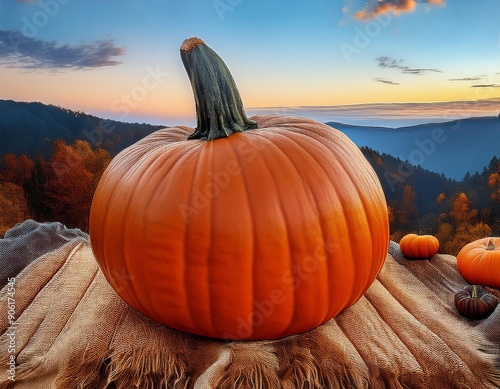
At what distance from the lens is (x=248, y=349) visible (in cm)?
125

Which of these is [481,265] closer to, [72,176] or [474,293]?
[474,293]

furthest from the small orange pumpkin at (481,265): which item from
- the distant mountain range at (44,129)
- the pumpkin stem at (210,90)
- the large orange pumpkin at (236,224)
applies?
the distant mountain range at (44,129)

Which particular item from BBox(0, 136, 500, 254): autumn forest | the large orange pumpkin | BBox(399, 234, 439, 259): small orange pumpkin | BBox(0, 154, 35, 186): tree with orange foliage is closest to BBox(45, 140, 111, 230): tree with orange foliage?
BBox(0, 136, 500, 254): autumn forest

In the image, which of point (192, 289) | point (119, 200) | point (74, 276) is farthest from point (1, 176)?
point (192, 289)

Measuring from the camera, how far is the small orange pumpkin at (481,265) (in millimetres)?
1756

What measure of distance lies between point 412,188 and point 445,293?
3.00 feet

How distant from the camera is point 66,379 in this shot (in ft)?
4.00

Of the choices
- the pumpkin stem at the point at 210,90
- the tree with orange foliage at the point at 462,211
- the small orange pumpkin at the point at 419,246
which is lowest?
the tree with orange foliage at the point at 462,211

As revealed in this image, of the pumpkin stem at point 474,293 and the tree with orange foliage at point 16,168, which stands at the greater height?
the tree with orange foliage at point 16,168

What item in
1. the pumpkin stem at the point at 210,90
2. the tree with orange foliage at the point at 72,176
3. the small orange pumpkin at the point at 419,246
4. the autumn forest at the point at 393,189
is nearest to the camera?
the pumpkin stem at the point at 210,90

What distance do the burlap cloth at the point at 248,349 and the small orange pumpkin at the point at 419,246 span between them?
0.29 m

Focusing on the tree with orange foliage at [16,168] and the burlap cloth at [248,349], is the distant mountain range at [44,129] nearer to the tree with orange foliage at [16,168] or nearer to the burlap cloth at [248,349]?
the tree with orange foliage at [16,168]

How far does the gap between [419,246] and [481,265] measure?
22 centimetres

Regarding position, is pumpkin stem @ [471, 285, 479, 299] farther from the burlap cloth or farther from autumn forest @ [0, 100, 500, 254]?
autumn forest @ [0, 100, 500, 254]
